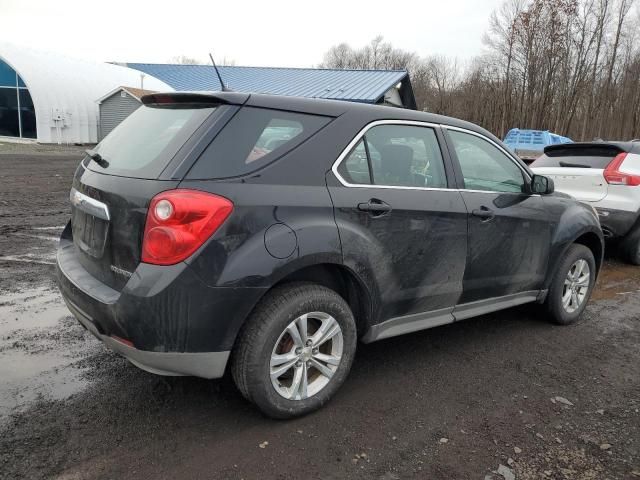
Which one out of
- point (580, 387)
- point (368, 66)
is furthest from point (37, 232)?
point (368, 66)

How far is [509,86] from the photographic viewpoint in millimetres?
38000

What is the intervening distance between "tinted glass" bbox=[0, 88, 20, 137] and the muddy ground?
26394 mm

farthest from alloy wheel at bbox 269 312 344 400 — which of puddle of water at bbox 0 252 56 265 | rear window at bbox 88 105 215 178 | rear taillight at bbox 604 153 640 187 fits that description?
rear taillight at bbox 604 153 640 187

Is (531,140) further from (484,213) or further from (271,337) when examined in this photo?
(271,337)

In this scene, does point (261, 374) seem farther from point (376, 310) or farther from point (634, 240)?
point (634, 240)

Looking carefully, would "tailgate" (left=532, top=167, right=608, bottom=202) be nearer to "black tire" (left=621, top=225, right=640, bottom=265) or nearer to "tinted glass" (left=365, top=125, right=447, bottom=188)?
"black tire" (left=621, top=225, right=640, bottom=265)

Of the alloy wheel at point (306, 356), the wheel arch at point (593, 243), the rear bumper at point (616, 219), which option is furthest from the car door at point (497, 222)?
the rear bumper at point (616, 219)

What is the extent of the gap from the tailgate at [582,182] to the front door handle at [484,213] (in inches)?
152

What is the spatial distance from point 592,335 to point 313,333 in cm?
286

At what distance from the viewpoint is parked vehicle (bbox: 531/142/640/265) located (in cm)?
666

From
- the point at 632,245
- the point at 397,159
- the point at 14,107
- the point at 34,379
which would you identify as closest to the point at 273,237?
the point at 397,159

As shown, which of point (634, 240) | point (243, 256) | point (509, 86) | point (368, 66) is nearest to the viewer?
point (243, 256)

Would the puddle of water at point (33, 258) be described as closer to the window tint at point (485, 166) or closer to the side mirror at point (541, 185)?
the window tint at point (485, 166)

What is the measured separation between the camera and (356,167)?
9.95 ft
